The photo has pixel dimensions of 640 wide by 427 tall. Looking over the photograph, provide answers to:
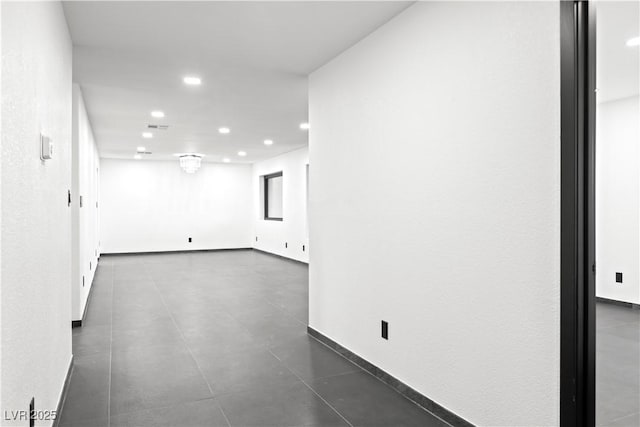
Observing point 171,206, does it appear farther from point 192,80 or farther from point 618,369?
point 618,369

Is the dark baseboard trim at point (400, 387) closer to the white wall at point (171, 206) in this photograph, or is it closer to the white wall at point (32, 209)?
the white wall at point (32, 209)

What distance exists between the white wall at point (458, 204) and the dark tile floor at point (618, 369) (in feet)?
2.92

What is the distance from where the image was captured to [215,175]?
11.5 meters

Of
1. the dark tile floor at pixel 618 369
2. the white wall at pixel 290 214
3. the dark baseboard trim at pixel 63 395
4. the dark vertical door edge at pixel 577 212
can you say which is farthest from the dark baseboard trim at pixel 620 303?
the dark baseboard trim at pixel 63 395

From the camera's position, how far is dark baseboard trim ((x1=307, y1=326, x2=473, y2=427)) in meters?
2.26

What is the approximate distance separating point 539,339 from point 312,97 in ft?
9.15

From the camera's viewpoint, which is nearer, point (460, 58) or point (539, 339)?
point (539, 339)

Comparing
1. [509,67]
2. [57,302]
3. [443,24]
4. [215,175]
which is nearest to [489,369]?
[509,67]

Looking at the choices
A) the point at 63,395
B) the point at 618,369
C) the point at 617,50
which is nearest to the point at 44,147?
the point at 63,395

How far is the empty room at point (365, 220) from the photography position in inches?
66.2

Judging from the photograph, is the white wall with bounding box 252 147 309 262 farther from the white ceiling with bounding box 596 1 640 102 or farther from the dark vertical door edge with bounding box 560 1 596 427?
the dark vertical door edge with bounding box 560 1 596 427

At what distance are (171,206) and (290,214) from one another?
3617mm

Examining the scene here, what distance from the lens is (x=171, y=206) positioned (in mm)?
11078

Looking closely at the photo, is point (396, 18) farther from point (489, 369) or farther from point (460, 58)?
point (489, 369)
